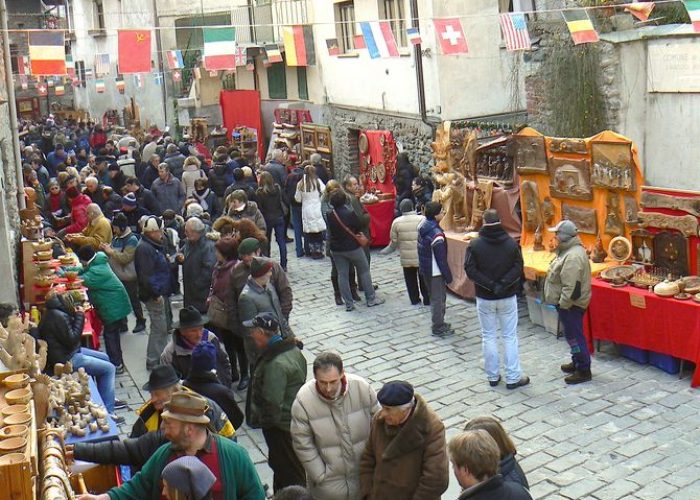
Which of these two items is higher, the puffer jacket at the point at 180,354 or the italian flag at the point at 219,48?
the italian flag at the point at 219,48

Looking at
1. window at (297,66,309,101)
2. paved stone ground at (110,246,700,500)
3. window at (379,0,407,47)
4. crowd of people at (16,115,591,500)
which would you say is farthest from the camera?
window at (297,66,309,101)

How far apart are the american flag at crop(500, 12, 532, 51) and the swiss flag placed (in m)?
0.63

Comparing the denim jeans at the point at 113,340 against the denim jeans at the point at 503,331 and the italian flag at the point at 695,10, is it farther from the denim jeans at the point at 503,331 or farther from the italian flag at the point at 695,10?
the italian flag at the point at 695,10

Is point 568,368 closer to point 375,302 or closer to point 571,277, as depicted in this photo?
point 571,277

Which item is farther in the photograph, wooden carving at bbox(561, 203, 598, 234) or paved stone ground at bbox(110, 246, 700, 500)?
wooden carving at bbox(561, 203, 598, 234)

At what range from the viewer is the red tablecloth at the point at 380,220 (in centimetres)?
1741

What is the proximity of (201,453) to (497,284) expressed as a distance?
555 centimetres

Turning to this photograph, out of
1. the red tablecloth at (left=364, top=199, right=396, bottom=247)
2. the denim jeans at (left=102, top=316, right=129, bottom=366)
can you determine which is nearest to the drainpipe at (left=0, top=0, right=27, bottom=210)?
the denim jeans at (left=102, top=316, right=129, bottom=366)

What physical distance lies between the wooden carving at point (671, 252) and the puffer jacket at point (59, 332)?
668 cm

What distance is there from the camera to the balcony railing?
2541 cm

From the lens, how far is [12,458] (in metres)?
4.97

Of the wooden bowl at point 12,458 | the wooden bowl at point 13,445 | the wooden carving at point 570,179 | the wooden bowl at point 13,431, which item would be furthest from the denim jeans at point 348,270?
the wooden bowl at point 12,458

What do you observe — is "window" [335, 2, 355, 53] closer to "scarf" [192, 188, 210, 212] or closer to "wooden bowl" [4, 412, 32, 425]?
"scarf" [192, 188, 210, 212]

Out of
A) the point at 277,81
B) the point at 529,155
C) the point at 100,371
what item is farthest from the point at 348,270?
the point at 277,81
